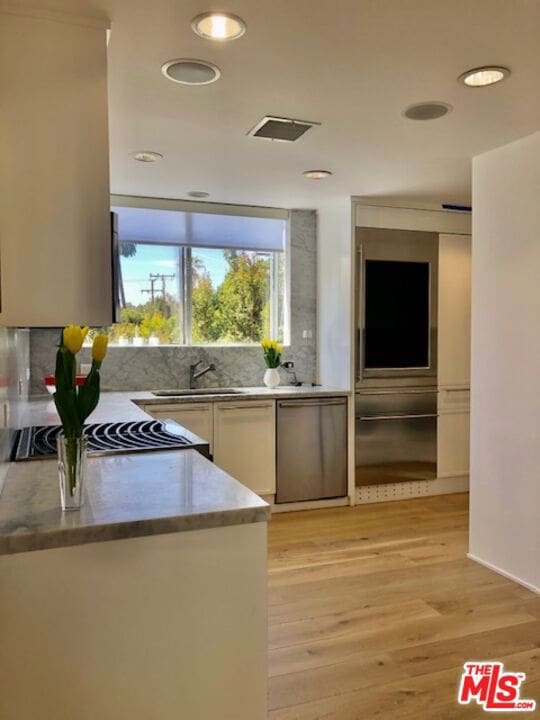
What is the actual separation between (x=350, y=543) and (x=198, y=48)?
3.02 meters

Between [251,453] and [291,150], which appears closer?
[291,150]

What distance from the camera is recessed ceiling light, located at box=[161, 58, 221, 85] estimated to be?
87.2 inches

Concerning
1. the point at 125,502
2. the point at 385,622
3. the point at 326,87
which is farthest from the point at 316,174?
the point at 125,502

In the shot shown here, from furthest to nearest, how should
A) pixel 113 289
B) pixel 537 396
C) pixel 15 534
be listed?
1. pixel 537 396
2. pixel 113 289
3. pixel 15 534

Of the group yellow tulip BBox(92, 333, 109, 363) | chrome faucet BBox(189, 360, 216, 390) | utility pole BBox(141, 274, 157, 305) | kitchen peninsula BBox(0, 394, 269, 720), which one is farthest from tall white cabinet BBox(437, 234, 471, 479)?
yellow tulip BBox(92, 333, 109, 363)

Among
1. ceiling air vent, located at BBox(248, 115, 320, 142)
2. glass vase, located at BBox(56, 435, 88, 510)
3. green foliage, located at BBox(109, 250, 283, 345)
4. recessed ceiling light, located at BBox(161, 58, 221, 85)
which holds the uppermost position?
ceiling air vent, located at BBox(248, 115, 320, 142)

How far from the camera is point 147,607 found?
4.61 feet

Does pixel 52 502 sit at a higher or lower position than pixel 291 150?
lower

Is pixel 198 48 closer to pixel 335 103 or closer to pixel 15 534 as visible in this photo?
pixel 335 103

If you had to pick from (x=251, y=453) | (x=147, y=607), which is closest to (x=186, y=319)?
(x=251, y=453)

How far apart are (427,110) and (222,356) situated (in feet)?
9.00

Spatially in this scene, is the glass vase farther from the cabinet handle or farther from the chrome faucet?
the chrome faucet

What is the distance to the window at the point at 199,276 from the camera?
4.66 meters

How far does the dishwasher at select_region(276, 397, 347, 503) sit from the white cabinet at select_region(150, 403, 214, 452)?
57 cm
